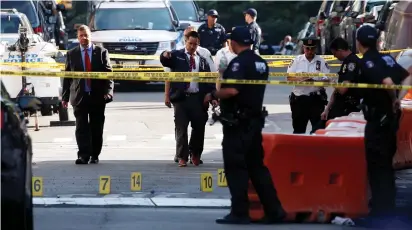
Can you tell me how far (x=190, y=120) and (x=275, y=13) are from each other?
4887 centimetres

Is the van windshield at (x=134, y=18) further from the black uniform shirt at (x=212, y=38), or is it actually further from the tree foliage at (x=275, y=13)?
the tree foliage at (x=275, y=13)

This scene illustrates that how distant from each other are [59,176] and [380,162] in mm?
4507

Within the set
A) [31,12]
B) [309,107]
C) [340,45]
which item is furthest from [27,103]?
[31,12]

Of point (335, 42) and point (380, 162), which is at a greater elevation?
point (335, 42)

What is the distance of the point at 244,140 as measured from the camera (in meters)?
10.5

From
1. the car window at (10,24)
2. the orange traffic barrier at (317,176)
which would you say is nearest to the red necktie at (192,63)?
the orange traffic barrier at (317,176)

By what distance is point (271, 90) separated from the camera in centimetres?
3003

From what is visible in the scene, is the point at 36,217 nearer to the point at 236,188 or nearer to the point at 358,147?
the point at 236,188

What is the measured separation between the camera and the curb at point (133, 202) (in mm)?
11578

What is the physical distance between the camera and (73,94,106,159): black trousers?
1513 cm

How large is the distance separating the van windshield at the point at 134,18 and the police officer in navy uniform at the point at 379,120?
723 inches

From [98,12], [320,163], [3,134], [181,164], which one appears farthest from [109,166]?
Result: [98,12]

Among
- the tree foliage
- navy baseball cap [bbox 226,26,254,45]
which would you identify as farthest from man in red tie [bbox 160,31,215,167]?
the tree foliage

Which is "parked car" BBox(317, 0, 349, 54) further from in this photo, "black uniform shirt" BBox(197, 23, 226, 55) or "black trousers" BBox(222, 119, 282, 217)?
"black trousers" BBox(222, 119, 282, 217)
